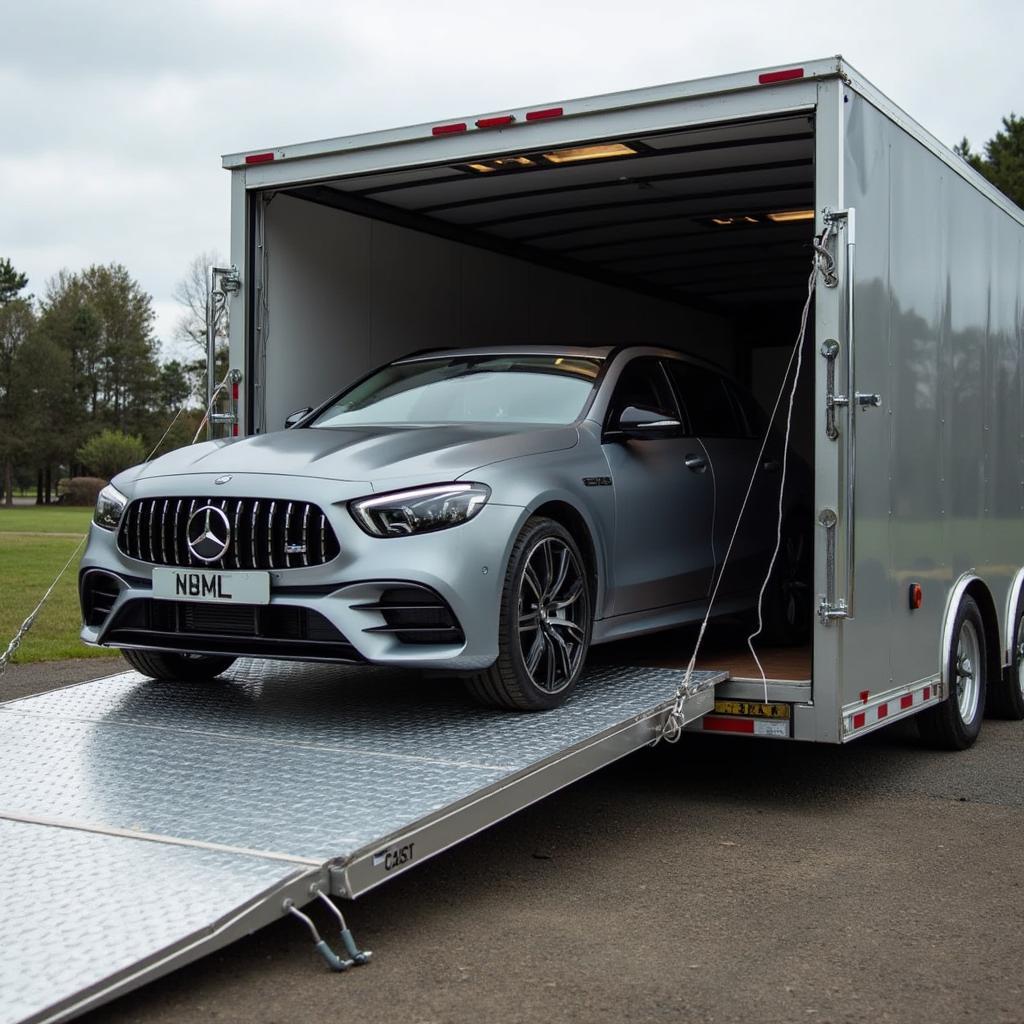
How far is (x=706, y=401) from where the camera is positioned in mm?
7496

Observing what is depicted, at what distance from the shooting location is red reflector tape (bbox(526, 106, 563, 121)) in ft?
19.9

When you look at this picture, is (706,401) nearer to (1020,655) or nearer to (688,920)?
(1020,655)

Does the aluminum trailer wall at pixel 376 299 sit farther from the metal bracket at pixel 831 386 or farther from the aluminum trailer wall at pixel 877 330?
the metal bracket at pixel 831 386

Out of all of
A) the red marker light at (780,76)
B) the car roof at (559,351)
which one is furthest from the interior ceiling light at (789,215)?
the red marker light at (780,76)

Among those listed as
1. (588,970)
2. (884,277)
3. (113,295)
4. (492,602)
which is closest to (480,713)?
(492,602)

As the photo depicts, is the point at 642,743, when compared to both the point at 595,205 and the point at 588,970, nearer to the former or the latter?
the point at 588,970

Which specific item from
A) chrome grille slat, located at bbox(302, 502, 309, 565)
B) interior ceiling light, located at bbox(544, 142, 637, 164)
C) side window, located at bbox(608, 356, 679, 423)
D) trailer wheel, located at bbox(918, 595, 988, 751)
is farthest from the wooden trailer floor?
interior ceiling light, located at bbox(544, 142, 637, 164)

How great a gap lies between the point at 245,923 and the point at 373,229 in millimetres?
5451

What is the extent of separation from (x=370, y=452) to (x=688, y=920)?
2.23 m

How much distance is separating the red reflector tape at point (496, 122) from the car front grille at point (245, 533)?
2235 mm

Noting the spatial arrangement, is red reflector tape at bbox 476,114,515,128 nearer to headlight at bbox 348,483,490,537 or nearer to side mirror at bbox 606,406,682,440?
side mirror at bbox 606,406,682,440

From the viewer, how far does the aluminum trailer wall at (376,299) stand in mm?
7316

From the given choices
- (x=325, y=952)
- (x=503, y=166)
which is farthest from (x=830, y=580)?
(x=503, y=166)

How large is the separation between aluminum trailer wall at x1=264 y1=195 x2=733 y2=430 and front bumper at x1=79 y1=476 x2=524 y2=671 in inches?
87.5
